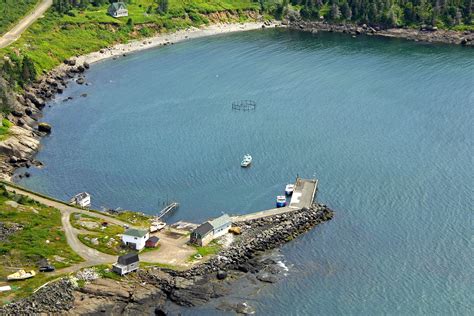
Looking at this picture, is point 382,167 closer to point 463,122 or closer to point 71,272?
point 463,122

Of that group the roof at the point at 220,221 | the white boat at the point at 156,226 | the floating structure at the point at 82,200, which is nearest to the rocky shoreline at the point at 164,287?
the roof at the point at 220,221

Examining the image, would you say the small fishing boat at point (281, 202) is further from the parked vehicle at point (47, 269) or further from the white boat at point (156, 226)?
the parked vehicle at point (47, 269)

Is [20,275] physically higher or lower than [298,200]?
higher

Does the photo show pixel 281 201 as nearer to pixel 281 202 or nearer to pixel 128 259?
pixel 281 202

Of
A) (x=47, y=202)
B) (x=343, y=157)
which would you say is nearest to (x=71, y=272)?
(x=47, y=202)

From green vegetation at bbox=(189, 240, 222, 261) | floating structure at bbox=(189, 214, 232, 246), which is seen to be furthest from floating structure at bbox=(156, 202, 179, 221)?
green vegetation at bbox=(189, 240, 222, 261)

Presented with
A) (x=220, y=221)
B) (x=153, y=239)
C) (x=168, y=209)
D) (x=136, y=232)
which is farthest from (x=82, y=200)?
(x=220, y=221)
